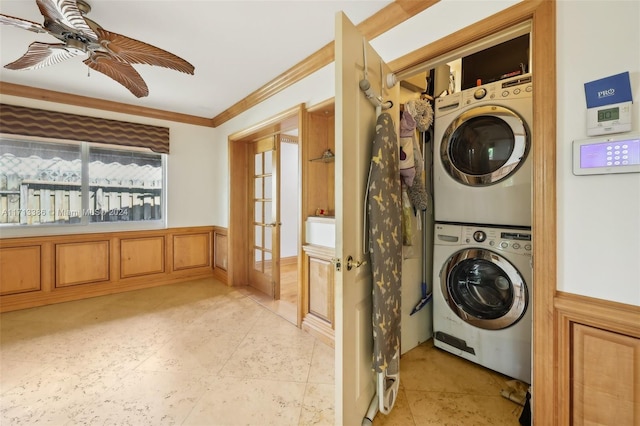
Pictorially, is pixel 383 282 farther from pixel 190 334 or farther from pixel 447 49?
pixel 190 334

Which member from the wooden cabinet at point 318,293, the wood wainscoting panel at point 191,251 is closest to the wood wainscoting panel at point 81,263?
the wood wainscoting panel at point 191,251

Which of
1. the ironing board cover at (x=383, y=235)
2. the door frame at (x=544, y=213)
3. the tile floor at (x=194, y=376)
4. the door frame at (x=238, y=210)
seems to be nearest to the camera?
the door frame at (x=544, y=213)

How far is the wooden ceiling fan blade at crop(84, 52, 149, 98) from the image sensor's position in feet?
6.54

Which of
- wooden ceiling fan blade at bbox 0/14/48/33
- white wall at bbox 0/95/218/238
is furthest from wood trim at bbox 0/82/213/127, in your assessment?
wooden ceiling fan blade at bbox 0/14/48/33

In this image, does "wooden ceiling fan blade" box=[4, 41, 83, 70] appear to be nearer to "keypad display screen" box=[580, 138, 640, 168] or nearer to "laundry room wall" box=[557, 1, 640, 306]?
"laundry room wall" box=[557, 1, 640, 306]

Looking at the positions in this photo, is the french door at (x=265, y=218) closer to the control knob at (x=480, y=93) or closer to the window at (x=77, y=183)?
the window at (x=77, y=183)

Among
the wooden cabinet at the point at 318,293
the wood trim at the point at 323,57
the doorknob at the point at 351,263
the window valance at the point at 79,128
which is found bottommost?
the wooden cabinet at the point at 318,293

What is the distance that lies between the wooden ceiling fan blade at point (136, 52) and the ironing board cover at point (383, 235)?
150 cm

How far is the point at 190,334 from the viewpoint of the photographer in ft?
8.07

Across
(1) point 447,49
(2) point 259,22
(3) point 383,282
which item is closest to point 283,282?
(3) point 383,282

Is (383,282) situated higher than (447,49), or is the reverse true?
(447,49)

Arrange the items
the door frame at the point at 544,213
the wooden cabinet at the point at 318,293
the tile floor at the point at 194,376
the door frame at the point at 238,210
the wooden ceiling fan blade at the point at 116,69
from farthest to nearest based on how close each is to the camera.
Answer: the door frame at the point at 238,210 < the wooden cabinet at the point at 318,293 < the wooden ceiling fan blade at the point at 116,69 < the tile floor at the point at 194,376 < the door frame at the point at 544,213

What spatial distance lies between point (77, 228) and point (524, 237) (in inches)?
180

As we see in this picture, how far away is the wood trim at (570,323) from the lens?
3.30 ft
